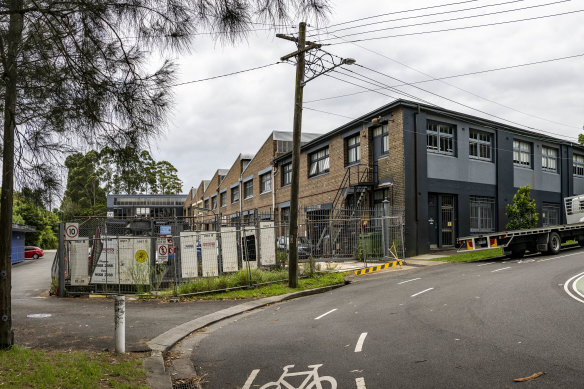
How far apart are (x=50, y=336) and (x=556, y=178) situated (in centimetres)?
3200

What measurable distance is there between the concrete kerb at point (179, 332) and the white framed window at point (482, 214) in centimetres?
1311

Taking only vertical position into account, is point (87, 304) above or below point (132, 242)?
below

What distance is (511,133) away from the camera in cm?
2805

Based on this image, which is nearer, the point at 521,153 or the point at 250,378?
the point at 250,378

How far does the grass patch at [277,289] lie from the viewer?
13930 millimetres

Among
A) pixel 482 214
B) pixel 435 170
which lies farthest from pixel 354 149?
pixel 482 214

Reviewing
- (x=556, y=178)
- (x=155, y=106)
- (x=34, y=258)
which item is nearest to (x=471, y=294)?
(x=155, y=106)

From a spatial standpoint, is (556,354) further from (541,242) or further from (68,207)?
(541,242)

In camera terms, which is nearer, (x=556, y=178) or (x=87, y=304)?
(x=87, y=304)

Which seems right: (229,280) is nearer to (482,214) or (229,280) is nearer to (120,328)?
(120,328)

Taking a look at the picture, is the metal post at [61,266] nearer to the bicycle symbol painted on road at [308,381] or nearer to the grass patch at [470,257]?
the bicycle symbol painted on road at [308,381]

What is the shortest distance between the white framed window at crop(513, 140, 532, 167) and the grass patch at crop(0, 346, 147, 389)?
27558 mm

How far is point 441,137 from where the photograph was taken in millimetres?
25031

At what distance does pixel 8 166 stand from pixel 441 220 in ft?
71.2
